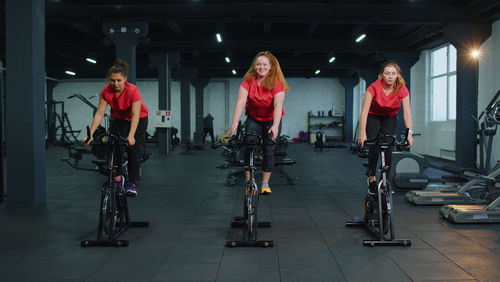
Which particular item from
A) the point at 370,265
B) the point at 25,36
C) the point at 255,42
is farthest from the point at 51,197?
the point at 255,42

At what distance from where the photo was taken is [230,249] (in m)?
3.13

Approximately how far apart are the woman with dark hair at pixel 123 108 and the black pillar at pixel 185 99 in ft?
42.8

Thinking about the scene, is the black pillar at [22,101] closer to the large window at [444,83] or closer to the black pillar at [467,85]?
the black pillar at [467,85]

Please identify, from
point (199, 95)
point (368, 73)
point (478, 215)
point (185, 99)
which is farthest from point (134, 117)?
point (199, 95)

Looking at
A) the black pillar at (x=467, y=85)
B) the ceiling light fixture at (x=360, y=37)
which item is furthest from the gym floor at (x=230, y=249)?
the ceiling light fixture at (x=360, y=37)

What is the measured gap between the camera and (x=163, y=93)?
12711 millimetres

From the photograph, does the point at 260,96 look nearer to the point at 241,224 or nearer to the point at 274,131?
the point at 274,131

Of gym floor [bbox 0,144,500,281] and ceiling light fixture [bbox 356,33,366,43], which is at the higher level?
ceiling light fixture [bbox 356,33,366,43]

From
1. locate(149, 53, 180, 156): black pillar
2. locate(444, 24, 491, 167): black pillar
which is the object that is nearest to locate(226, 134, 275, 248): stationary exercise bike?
locate(444, 24, 491, 167): black pillar

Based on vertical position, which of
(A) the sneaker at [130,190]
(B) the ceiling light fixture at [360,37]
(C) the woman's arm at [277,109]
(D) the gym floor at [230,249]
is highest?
(B) the ceiling light fixture at [360,37]

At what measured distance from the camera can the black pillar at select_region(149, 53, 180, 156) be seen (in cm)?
1272

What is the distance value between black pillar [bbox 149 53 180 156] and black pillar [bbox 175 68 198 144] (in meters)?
3.71

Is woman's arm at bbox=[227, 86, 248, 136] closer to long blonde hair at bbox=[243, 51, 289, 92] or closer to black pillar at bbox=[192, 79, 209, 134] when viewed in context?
long blonde hair at bbox=[243, 51, 289, 92]

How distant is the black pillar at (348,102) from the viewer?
2067 cm
